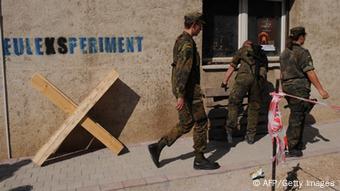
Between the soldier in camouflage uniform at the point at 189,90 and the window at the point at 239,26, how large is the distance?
2.10m

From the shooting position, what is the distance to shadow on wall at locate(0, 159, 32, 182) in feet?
17.4

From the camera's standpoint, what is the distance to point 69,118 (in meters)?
5.71

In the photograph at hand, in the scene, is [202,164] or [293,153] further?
[293,153]

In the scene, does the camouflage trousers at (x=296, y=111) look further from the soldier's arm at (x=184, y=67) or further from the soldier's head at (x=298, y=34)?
the soldier's arm at (x=184, y=67)

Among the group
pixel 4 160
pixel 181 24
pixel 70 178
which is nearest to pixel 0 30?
pixel 4 160

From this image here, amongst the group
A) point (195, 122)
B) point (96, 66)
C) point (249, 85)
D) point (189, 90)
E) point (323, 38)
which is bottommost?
point (195, 122)

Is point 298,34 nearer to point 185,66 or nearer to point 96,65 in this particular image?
point 185,66

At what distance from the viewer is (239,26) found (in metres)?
7.52

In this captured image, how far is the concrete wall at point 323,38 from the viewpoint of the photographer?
25.6 feet

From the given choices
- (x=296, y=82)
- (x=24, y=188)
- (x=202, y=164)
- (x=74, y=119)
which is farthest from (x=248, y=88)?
(x=24, y=188)

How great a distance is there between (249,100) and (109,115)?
7.23 ft

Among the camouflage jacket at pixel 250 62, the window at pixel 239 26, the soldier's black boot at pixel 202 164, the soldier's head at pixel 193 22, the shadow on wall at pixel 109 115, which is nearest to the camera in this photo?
the soldier's head at pixel 193 22

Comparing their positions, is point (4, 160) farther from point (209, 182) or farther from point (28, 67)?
point (209, 182)

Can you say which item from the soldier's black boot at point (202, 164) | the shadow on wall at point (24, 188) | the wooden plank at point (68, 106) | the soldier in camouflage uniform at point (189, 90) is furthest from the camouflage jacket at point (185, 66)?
the shadow on wall at point (24, 188)
